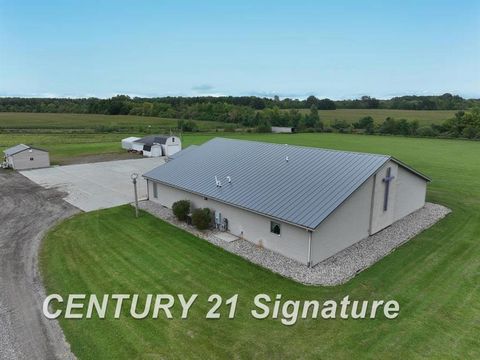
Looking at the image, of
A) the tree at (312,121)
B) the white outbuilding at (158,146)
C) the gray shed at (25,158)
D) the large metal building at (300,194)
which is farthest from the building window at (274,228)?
the tree at (312,121)

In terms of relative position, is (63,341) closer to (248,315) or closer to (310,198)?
(248,315)

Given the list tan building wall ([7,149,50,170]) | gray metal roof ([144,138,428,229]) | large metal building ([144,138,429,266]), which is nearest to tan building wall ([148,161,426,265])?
large metal building ([144,138,429,266])

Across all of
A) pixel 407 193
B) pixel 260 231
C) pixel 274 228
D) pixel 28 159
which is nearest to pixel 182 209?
pixel 260 231

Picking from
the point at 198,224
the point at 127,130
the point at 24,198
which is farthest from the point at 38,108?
the point at 198,224

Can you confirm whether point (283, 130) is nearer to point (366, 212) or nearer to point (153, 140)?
point (153, 140)

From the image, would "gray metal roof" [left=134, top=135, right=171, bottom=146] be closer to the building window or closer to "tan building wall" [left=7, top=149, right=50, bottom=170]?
"tan building wall" [left=7, top=149, right=50, bottom=170]
